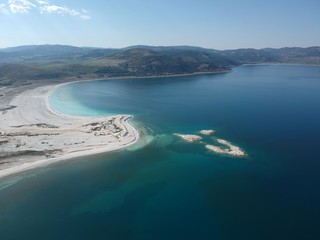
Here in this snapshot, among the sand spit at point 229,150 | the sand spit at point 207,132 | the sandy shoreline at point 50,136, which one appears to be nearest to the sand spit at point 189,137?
the sand spit at point 207,132

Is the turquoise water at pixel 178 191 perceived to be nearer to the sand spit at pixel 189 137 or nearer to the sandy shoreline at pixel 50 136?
the sand spit at pixel 189 137

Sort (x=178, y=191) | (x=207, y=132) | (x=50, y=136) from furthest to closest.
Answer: (x=207, y=132)
(x=50, y=136)
(x=178, y=191)

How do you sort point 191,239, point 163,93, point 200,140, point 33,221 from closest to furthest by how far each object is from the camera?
1. point 191,239
2. point 33,221
3. point 200,140
4. point 163,93

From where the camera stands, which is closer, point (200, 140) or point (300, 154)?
point (300, 154)

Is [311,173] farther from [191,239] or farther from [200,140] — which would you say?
[191,239]

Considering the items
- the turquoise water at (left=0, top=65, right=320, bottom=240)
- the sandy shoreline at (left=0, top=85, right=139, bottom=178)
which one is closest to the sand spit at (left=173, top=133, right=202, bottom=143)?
the turquoise water at (left=0, top=65, right=320, bottom=240)

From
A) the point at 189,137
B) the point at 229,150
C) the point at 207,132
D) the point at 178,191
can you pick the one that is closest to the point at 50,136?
the point at 189,137

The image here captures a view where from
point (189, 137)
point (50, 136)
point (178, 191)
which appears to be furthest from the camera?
point (189, 137)

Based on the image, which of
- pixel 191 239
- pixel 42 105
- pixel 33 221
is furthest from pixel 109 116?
pixel 191 239

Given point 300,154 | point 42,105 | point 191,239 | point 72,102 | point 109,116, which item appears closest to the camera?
point 191,239

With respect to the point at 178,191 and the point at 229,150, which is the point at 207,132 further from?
the point at 178,191
